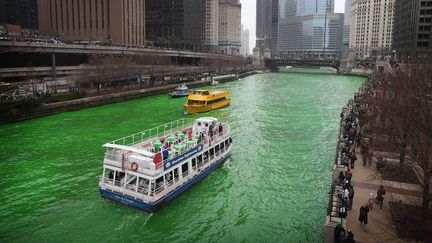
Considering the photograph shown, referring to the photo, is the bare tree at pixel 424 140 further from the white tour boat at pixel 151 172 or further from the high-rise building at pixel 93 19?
the high-rise building at pixel 93 19

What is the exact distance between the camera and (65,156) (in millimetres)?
35000

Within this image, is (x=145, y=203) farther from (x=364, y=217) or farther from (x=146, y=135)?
(x=146, y=135)

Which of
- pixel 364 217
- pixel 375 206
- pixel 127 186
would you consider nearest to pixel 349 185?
pixel 375 206

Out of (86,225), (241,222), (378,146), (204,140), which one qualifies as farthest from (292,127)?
(86,225)

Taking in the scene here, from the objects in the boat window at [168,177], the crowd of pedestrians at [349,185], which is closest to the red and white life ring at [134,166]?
the boat window at [168,177]

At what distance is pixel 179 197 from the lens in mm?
25641

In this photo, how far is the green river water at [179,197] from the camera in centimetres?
2134

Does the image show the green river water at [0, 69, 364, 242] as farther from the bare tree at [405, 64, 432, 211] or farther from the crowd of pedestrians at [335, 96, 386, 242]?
the bare tree at [405, 64, 432, 211]

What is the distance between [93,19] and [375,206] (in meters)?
151

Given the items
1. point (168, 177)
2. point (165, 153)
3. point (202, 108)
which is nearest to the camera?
point (165, 153)

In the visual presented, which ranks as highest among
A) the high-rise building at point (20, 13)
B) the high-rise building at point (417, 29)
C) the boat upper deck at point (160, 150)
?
the high-rise building at point (20, 13)

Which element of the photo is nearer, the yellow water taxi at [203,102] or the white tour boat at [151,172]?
the white tour boat at [151,172]

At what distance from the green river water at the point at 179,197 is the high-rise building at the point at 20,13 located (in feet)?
494

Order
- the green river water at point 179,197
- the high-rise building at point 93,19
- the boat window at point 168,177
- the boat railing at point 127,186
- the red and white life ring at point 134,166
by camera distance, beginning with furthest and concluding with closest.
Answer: the high-rise building at point 93,19 → the boat window at point 168,177 → the boat railing at point 127,186 → the red and white life ring at point 134,166 → the green river water at point 179,197
